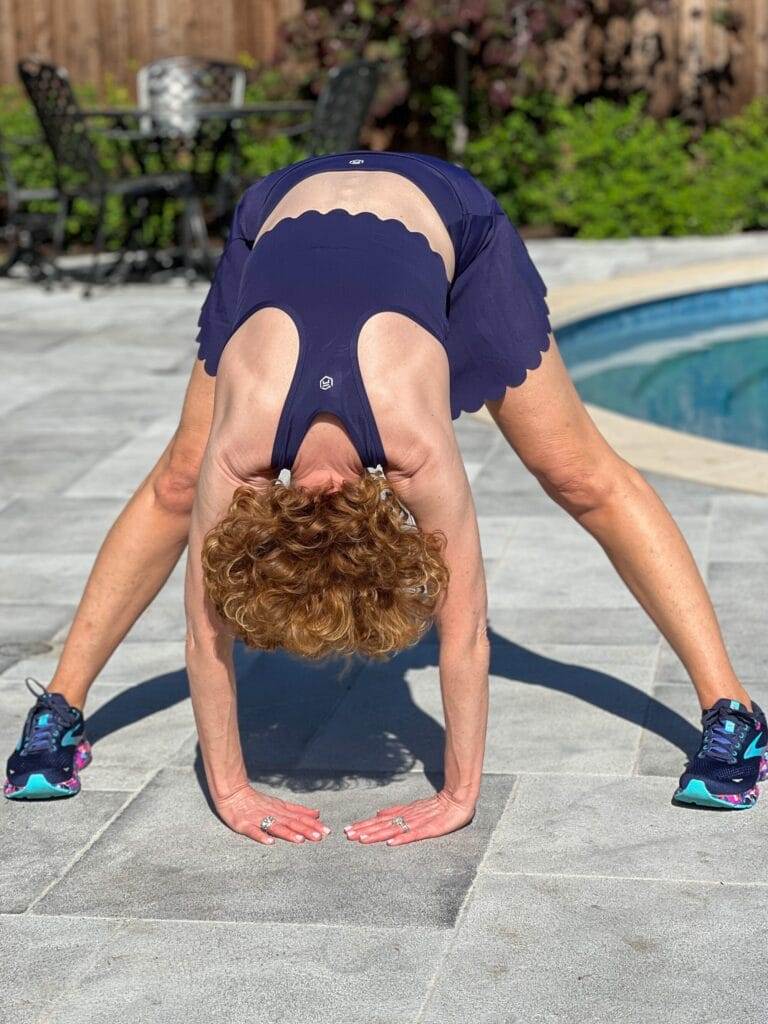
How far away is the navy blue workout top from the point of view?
8.12 feet

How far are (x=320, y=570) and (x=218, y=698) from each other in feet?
1.62

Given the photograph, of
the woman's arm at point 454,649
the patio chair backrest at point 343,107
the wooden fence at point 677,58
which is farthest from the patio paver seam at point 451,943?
the wooden fence at point 677,58

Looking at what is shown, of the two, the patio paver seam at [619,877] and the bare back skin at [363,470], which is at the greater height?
the bare back skin at [363,470]

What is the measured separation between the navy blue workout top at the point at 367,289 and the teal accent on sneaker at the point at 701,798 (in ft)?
2.57

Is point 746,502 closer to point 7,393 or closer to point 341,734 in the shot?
point 341,734

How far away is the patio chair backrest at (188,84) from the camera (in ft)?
32.4

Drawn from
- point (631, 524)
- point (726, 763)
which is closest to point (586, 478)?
point (631, 524)

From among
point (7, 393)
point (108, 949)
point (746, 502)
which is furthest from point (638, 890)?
point (7, 393)

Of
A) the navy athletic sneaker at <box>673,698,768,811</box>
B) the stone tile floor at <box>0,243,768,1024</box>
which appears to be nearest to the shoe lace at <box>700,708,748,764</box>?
the navy athletic sneaker at <box>673,698,768,811</box>

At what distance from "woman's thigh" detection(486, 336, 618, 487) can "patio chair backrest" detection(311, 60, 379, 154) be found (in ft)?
20.0

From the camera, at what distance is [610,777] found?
10.1ft

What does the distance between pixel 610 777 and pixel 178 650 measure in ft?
3.89

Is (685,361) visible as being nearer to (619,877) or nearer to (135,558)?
(135,558)

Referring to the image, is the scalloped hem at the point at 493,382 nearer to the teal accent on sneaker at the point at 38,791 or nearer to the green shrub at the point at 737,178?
the teal accent on sneaker at the point at 38,791
